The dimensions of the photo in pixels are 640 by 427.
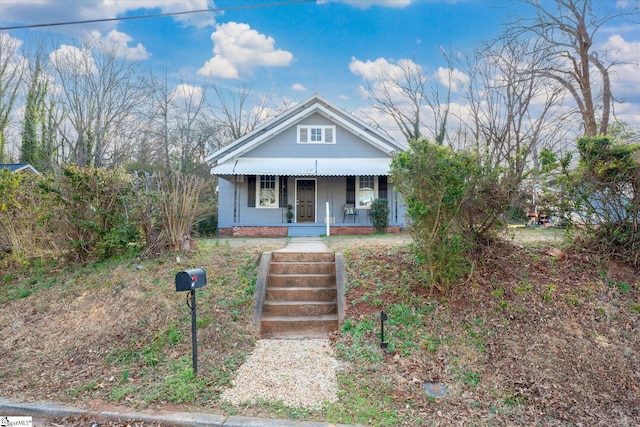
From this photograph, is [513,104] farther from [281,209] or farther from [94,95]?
[94,95]

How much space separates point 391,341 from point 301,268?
2.48 m

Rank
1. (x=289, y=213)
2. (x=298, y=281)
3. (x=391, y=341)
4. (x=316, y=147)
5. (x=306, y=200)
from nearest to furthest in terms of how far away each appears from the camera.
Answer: (x=391, y=341) → (x=298, y=281) → (x=289, y=213) → (x=316, y=147) → (x=306, y=200)

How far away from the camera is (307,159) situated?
16.6 meters

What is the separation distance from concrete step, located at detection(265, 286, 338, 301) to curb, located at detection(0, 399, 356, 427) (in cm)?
274

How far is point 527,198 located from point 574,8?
16007mm

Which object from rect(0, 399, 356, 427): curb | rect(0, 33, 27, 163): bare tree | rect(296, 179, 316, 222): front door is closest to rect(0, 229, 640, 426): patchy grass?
rect(0, 399, 356, 427): curb

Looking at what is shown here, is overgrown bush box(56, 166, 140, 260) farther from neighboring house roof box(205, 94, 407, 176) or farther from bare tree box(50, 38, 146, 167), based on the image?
bare tree box(50, 38, 146, 167)

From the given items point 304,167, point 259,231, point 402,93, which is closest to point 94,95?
point 259,231

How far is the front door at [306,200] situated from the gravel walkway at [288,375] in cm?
1178

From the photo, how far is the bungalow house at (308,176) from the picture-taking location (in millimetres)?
16078

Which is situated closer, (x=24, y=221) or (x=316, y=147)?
(x=24, y=221)

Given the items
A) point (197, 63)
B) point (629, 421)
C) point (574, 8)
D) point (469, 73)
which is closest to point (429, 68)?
point (469, 73)

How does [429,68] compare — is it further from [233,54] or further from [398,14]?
[233,54]

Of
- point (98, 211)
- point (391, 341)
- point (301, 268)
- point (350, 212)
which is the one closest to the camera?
point (391, 341)
